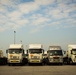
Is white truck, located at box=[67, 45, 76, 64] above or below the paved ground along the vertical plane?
above

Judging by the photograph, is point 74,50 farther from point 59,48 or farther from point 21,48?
point 21,48

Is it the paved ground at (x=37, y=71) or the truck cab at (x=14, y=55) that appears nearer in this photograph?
the paved ground at (x=37, y=71)

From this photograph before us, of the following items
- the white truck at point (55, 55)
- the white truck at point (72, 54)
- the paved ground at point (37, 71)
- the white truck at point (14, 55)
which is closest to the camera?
the paved ground at point (37, 71)

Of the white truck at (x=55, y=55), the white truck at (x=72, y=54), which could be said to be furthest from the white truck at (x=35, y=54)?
the white truck at (x=72, y=54)

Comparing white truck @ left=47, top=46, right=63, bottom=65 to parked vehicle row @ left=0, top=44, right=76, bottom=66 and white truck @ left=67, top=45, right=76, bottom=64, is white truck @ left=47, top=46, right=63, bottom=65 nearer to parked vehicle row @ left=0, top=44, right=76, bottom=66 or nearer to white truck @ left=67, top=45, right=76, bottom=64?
parked vehicle row @ left=0, top=44, right=76, bottom=66

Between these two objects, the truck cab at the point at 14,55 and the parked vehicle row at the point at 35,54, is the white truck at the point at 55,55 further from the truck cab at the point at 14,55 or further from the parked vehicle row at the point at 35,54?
the truck cab at the point at 14,55

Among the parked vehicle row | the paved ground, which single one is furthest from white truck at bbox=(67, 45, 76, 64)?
the paved ground

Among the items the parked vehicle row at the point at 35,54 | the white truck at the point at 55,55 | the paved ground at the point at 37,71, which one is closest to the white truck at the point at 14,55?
the parked vehicle row at the point at 35,54

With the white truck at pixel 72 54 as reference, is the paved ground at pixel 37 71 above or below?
below

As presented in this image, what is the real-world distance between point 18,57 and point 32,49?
2.38 metres

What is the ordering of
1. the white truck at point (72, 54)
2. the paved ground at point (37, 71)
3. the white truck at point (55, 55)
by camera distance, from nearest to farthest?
the paved ground at point (37, 71), the white truck at point (55, 55), the white truck at point (72, 54)

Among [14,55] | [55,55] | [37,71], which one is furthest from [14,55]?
[37,71]

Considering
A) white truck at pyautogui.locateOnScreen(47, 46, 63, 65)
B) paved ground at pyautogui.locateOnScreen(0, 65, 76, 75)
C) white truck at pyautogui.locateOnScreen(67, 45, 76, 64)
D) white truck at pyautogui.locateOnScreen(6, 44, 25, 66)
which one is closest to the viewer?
paved ground at pyautogui.locateOnScreen(0, 65, 76, 75)

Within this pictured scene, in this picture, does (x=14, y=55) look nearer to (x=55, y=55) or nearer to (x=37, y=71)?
(x=55, y=55)
